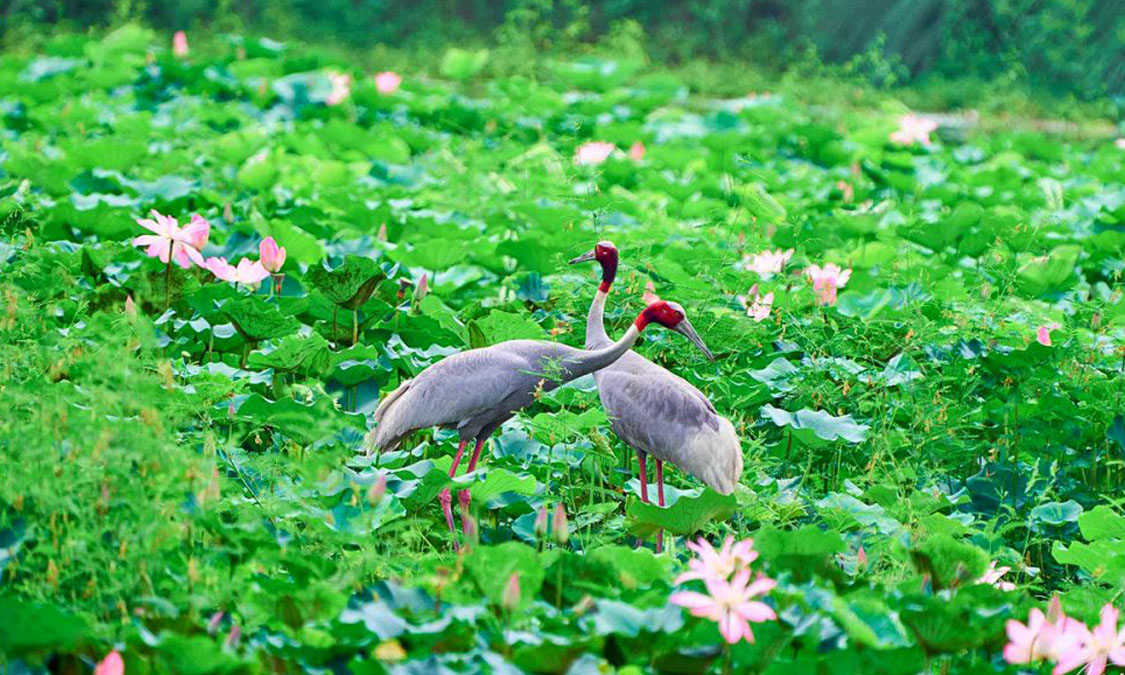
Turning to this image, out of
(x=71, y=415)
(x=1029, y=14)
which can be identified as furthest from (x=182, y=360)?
(x=1029, y=14)

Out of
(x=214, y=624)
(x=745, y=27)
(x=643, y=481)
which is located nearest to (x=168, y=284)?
(x=643, y=481)

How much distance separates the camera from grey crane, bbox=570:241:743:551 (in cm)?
317

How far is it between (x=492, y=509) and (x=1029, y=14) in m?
9.41

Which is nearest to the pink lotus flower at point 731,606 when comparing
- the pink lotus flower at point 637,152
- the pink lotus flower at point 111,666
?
the pink lotus flower at point 111,666

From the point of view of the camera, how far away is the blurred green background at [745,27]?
1121 cm

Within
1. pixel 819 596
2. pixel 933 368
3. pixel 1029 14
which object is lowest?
pixel 1029 14

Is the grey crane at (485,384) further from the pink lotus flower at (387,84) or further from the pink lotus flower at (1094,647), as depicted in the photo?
the pink lotus flower at (387,84)

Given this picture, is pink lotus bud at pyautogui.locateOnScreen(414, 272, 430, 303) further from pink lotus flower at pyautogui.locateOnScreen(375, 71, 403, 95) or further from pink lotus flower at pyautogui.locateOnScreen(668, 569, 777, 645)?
pink lotus flower at pyautogui.locateOnScreen(375, 71, 403, 95)

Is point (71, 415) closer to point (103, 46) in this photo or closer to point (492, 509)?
point (492, 509)

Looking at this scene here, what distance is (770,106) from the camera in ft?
28.2

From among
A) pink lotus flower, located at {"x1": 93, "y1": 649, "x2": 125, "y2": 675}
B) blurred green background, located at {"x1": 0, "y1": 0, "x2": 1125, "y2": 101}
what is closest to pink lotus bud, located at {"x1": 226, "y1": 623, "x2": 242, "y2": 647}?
pink lotus flower, located at {"x1": 93, "y1": 649, "x2": 125, "y2": 675}

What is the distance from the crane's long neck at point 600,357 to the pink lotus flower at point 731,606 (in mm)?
1019

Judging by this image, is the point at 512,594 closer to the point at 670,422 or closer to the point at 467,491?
the point at 467,491

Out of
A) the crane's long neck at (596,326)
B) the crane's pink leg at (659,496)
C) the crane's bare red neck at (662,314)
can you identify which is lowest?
the crane's pink leg at (659,496)
